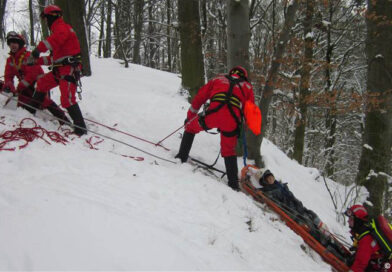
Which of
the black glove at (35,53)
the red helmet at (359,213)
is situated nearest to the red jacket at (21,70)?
the black glove at (35,53)

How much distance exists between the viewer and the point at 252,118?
434 cm

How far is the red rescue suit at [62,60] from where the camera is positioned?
4328 millimetres

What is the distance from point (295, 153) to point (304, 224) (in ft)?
21.7

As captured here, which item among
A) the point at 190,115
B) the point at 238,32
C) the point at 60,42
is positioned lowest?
the point at 190,115

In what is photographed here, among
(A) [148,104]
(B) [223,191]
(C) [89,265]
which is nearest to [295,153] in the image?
(A) [148,104]

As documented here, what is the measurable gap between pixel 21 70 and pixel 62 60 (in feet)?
3.20

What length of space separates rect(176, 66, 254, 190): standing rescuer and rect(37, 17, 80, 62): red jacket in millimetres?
2088

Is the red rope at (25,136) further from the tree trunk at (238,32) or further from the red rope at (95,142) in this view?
the tree trunk at (238,32)

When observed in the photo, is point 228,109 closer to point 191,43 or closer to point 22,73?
point 191,43

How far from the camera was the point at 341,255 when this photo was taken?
462cm

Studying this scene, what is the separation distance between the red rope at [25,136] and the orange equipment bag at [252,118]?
8.52ft

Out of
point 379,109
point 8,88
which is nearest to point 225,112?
point 8,88

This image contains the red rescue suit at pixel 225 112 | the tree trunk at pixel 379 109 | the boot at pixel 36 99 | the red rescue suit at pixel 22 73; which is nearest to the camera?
the red rescue suit at pixel 225 112

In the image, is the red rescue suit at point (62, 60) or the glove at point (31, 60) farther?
the glove at point (31, 60)
